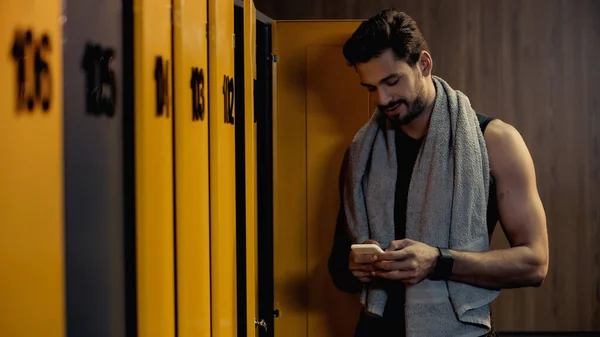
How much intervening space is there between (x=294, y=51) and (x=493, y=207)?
3.56 feet

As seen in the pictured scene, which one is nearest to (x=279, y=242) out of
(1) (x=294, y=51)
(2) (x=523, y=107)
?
(1) (x=294, y=51)

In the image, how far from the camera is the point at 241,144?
4.83ft

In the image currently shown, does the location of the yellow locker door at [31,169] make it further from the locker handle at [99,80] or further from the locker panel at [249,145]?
Answer: the locker panel at [249,145]

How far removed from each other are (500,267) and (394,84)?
1.70 feet

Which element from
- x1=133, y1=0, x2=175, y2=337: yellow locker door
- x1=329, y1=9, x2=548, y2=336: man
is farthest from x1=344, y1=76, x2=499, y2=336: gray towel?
x1=133, y1=0, x2=175, y2=337: yellow locker door

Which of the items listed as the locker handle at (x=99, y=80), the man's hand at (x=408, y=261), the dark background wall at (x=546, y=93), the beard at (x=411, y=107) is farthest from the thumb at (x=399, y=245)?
the dark background wall at (x=546, y=93)

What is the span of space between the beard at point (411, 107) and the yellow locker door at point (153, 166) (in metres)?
0.83

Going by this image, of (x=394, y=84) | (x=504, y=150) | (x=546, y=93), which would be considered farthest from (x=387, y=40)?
(x=546, y=93)

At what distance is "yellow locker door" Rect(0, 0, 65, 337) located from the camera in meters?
0.59

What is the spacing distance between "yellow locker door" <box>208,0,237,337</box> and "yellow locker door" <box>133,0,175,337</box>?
9.1 inches

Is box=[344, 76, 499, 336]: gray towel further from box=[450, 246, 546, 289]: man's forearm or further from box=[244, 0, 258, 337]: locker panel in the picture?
box=[244, 0, 258, 337]: locker panel

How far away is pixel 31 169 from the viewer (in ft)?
2.07

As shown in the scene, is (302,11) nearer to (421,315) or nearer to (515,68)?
(515,68)

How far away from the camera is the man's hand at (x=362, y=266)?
5.12 ft
